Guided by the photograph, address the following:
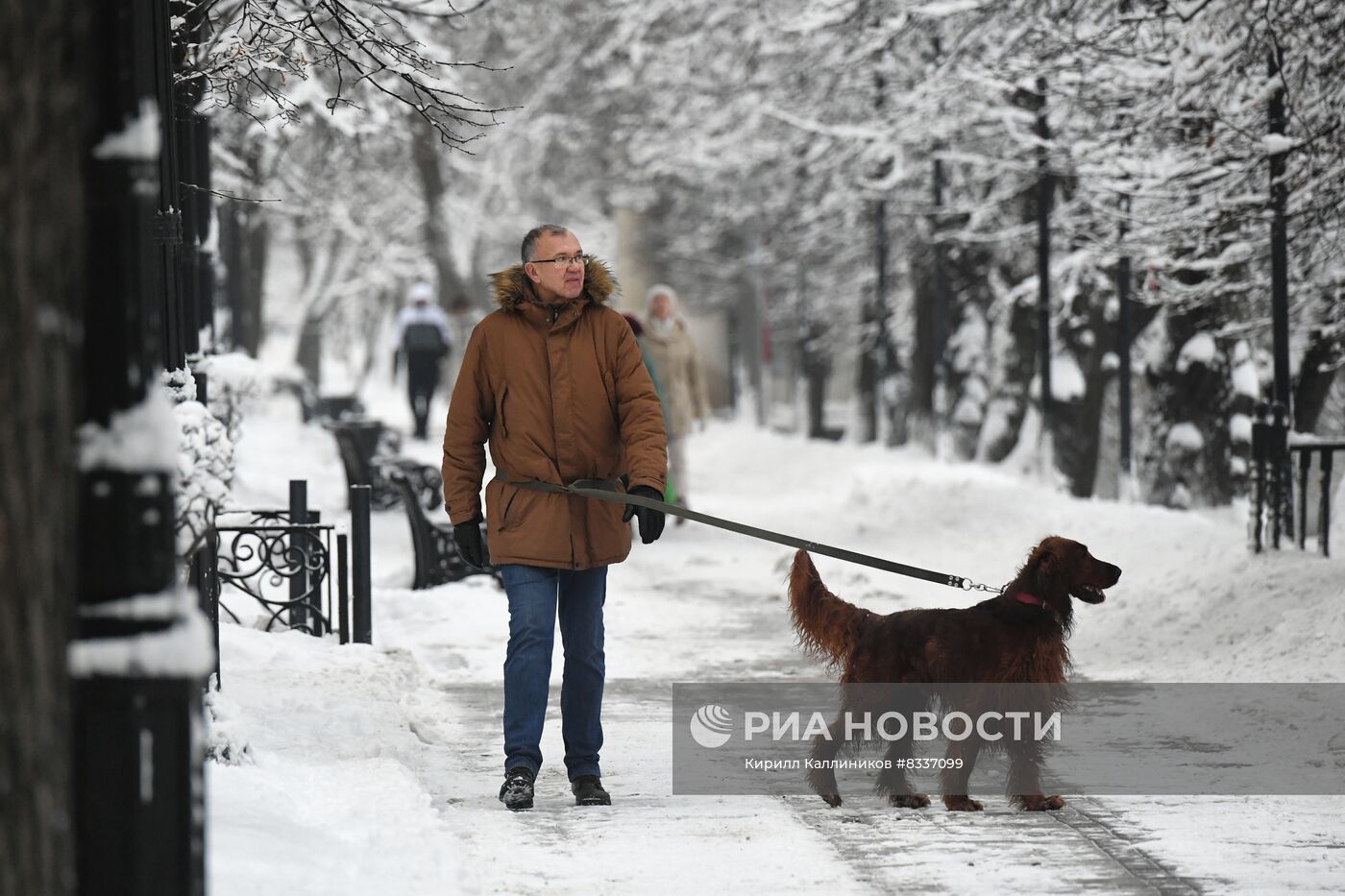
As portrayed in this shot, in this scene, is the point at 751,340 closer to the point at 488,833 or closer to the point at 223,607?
the point at 223,607

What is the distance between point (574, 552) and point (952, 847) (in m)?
1.60

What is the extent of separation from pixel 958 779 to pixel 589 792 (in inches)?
50.0

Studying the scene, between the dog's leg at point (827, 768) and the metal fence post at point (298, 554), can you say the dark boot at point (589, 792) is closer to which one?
the dog's leg at point (827, 768)

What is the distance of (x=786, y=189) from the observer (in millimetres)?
33688

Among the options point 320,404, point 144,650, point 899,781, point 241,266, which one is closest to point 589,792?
point 899,781

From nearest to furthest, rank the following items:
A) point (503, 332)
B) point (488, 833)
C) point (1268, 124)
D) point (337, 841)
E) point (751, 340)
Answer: point (337, 841) < point (488, 833) < point (503, 332) < point (1268, 124) < point (751, 340)

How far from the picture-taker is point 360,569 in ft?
30.1

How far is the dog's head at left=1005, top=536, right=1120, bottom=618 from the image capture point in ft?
19.7

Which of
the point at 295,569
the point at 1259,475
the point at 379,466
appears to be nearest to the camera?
the point at 295,569

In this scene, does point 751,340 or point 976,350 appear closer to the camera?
point 976,350

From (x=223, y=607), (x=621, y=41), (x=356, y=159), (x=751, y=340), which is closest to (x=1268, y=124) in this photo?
(x=223, y=607)

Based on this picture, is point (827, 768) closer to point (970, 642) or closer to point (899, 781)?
point (899, 781)

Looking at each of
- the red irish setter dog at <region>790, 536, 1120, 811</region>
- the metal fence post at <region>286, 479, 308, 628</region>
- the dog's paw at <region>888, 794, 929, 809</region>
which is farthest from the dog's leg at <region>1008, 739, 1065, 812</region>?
the metal fence post at <region>286, 479, 308, 628</region>

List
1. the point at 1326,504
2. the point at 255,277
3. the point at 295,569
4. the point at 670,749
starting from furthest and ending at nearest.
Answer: the point at 255,277 < the point at 1326,504 < the point at 295,569 < the point at 670,749
